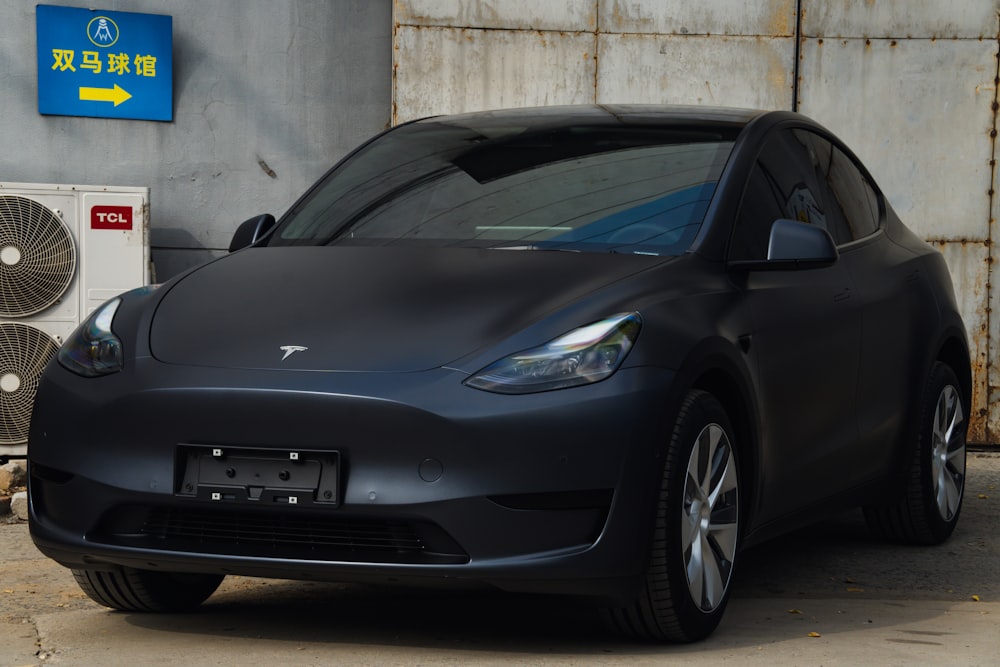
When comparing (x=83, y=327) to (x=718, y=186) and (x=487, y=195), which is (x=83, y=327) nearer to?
(x=487, y=195)

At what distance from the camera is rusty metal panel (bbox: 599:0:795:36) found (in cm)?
938

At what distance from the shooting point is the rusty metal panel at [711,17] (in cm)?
938

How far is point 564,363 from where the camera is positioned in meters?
3.99

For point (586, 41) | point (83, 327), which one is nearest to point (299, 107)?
point (586, 41)

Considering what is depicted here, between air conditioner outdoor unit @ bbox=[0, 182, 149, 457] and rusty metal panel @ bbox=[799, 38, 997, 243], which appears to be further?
rusty metal panel @ bbox=[799, 38, 997, 243]

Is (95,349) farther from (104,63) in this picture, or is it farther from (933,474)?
(104,63)

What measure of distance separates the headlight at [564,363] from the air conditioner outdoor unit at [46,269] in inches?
192

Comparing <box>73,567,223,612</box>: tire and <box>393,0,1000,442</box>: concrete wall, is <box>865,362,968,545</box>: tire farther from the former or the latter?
<box>393,0,1000,442</box>: concrete wall

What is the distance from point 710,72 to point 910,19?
1211 millimetres

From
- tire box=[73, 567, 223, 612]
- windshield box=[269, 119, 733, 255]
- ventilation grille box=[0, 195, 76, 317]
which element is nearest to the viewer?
tire box=[73, 567, 223, 612]

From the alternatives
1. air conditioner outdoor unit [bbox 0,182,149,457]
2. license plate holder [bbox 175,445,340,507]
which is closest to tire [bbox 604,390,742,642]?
license plate holder [bbox 175,445,340,507]

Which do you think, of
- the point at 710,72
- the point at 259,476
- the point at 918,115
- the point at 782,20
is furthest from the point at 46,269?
the point at 918,115

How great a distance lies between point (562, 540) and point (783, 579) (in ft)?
6.58

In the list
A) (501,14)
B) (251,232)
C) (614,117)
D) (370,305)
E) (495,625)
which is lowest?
(495,625)
